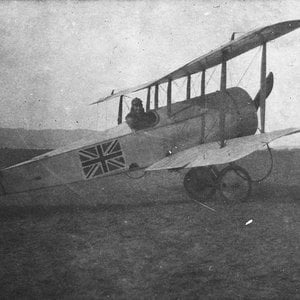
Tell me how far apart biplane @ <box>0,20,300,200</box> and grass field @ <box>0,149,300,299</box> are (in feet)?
1.86

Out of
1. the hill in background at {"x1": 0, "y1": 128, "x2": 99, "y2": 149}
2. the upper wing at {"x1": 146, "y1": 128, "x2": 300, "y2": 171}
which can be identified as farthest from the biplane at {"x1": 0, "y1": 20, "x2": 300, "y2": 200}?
the hill in background at {"x1": 0, "y1": 128, "x2": 99, "y2": 149}

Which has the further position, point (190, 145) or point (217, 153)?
point (190, 145)

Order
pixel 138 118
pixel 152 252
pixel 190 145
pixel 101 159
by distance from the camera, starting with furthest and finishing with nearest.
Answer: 1. pixel 190 145
2. pixel 138 118
3. pixel 101 159
4. pixel 152 252

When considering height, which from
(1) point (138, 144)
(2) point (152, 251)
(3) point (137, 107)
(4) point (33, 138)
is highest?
(3) point (137, 107)

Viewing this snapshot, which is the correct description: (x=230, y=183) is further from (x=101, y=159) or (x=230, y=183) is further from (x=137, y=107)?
(x=101, y=159)

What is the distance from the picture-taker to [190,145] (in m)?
7.29

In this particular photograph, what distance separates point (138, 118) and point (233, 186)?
226 centimetres

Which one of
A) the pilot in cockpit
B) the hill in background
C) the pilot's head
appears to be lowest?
the hill in background

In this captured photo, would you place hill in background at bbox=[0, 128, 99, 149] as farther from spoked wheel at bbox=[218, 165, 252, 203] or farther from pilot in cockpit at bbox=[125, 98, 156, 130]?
spoked wheel at bbox=[218, 165, 252, 203]

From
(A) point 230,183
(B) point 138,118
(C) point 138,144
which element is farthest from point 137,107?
(A) point 230,183

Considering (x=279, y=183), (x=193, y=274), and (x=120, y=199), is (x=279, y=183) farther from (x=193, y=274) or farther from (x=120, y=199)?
(x=193, y=274)

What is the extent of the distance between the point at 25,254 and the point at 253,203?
13.6 ft

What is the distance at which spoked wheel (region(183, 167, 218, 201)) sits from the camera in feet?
23.3

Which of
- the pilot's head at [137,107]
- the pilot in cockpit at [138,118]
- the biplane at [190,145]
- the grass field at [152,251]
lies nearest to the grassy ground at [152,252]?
the grass field at [152,251]
